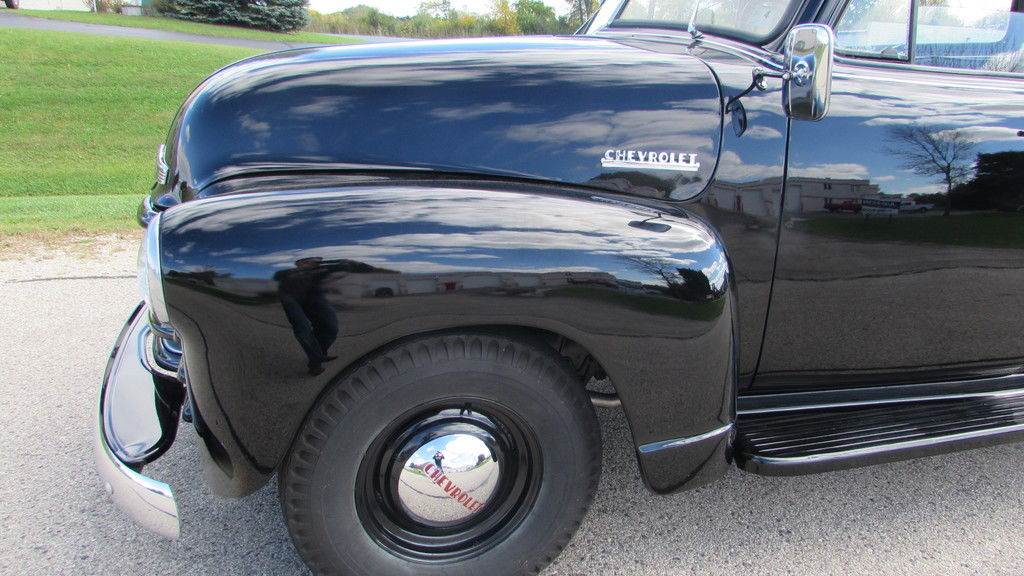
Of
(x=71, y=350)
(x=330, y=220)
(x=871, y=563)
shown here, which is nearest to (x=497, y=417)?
(x=330, y=220)

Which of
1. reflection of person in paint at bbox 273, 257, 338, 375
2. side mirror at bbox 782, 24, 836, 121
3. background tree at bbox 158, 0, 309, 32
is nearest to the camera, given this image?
reflection of person in paint at bbox 273, 257, 338, 375

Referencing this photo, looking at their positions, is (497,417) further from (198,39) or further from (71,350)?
(198,39)

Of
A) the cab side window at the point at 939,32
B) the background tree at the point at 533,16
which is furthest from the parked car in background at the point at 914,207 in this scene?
the background tree at the point at 533,16

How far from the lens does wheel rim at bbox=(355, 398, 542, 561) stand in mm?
1756

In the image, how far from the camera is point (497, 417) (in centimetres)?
179

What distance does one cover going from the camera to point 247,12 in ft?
68.7

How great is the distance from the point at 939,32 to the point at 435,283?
1.87m

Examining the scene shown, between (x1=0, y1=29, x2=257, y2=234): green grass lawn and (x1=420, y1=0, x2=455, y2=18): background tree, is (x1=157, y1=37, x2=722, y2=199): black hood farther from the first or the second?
(x1=420, y1=0, x2=455, y2=18): background tree

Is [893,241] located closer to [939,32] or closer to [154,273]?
[939,32]

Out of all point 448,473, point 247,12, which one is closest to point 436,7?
point 247,12

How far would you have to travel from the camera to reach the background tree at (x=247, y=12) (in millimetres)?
20828

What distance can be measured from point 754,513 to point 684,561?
0.35m

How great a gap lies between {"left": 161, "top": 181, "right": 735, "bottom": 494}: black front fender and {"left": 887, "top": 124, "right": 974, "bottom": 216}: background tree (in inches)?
24.0

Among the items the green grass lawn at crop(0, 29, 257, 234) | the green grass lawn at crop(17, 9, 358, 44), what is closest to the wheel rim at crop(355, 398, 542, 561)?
the green grass lawn at crop(0, 29, 257, 234)
